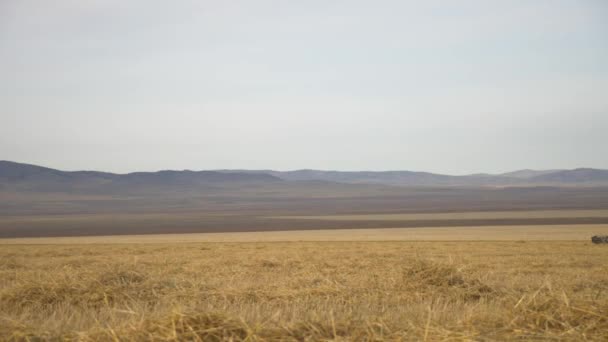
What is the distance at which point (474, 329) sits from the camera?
567 centimetres

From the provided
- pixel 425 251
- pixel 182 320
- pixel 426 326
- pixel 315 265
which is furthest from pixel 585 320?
pixel 425 251

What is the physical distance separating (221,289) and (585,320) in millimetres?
5729

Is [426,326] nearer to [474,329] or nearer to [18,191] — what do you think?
[474,329]

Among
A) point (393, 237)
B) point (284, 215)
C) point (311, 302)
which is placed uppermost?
point (284, 215)

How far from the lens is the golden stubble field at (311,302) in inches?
218

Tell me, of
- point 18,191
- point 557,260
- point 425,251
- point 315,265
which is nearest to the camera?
point 315,265

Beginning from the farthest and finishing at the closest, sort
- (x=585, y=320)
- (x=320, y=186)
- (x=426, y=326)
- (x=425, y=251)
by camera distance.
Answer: (x=320, y=186) → (x=425, y=251) → (x=585, y=320) → (x=426, y=326)

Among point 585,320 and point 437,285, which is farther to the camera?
point 437,285

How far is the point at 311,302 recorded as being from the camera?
8.80 m

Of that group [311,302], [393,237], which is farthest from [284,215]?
[311,302]

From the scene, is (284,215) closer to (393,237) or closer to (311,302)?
(393,237)

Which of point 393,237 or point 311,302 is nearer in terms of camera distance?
point 311,302

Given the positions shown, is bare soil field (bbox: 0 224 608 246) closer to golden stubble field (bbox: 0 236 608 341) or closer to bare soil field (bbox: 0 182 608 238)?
bare soil field (bbox: 0 182 608 238)

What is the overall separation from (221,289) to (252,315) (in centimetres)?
382
